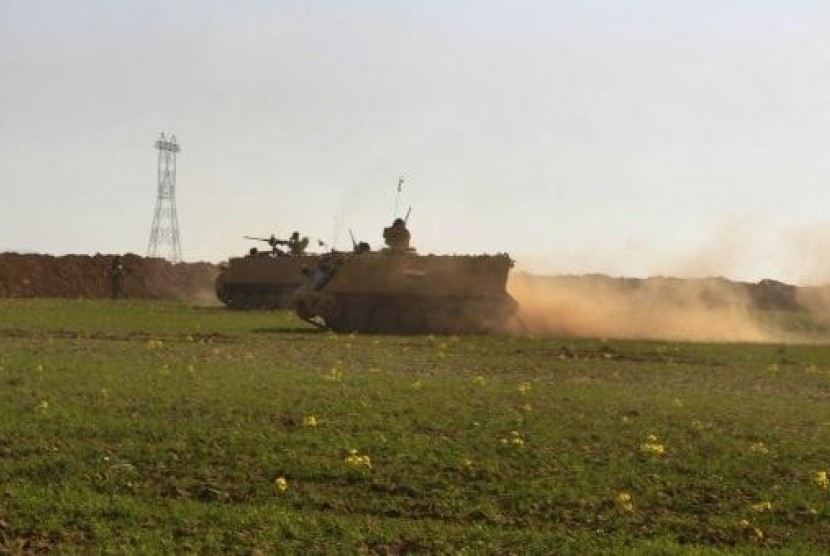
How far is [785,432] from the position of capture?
51.5ft

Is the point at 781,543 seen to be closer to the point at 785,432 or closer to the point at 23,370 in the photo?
the point at 785,432

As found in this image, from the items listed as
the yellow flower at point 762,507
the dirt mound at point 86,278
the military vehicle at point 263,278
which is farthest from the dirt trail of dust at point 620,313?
the dirt mound at point 86,278

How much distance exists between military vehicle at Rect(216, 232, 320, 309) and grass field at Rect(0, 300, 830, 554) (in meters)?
35.7

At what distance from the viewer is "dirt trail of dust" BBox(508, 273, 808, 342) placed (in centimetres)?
4421

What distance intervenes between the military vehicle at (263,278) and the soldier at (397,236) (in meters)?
11.5

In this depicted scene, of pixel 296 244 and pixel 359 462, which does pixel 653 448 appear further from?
pixel 296 244

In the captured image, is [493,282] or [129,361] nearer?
[129,361]

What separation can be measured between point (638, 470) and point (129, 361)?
13.2m

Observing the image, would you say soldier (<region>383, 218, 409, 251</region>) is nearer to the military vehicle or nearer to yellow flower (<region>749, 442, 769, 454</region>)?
the military vehicle

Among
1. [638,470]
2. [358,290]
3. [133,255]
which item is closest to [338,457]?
[638,470]

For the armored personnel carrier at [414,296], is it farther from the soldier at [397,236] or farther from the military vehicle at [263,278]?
the military vehicle at [263,278]

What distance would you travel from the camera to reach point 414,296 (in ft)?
141

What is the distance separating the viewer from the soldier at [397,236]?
153 ft

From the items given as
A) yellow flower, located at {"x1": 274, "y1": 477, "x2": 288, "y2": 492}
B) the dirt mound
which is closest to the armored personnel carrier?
yellow flower, located at {"x1": 274, "y1": 477, "x2": 288, "y2": 492}
